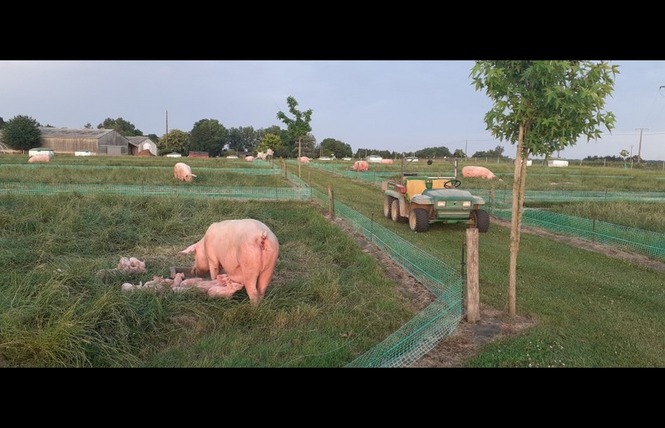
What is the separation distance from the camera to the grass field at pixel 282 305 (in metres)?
4.18

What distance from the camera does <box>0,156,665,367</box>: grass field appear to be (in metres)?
4.18

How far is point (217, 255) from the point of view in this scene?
6078mm

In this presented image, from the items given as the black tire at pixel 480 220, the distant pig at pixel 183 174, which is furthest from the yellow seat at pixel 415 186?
the distant pig at pixel 183 174

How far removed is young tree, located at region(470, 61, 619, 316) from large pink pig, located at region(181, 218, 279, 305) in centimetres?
307

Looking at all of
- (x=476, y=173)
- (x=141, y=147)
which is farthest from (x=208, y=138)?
(x=476, y=173)

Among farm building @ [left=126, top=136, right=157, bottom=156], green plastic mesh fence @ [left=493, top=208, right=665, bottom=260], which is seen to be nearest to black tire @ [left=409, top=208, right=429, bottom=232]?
green plastic mesh fence @ [left=493, top=208, right=665, bottom=260]

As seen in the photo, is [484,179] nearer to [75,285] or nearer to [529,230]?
[529,230]

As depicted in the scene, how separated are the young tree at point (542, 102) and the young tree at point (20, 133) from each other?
69101 mm

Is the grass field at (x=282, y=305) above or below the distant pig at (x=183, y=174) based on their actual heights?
below

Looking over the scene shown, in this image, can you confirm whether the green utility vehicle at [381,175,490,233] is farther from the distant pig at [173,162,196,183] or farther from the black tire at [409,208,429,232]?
the distant pig at [173,162,196,183]

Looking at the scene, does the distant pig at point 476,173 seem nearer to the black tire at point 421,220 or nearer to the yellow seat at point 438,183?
the yellow seat at point 438,183

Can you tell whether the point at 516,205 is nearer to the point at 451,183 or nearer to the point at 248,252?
the point at 248,252

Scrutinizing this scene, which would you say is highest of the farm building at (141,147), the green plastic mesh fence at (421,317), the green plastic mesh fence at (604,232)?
the farm building at (141,147)
